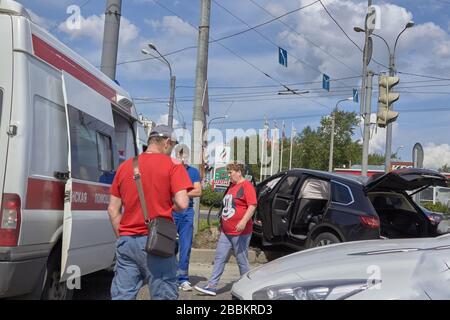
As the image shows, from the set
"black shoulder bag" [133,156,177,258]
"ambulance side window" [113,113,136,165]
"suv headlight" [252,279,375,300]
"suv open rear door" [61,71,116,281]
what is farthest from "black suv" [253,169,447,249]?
"suv headlight" [252,279,375,300]

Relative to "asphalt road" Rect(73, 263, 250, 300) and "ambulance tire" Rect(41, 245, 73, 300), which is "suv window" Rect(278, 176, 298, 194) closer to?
"asphalt road" Rect(73, 263, 250, 300)

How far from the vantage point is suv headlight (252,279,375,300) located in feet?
9.83

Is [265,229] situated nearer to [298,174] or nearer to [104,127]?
[298,174]

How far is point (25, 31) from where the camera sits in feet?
14.9

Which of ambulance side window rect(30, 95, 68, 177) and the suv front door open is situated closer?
ambulance side window rect(30, 95, 68, 177)

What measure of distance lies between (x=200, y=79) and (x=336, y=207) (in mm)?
3877

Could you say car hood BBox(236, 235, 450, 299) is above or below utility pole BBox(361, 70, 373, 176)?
below

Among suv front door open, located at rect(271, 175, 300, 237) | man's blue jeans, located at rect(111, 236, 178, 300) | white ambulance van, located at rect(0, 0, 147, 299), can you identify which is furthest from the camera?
suv front door open, located at rect(271, 175, 300, 237)

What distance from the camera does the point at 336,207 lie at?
27.0 feet

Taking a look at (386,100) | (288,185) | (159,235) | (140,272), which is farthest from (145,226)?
(386,100)

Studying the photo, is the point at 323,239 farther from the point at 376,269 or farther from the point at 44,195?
the point at 376,269

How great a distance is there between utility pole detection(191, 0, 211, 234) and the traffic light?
4.10m
